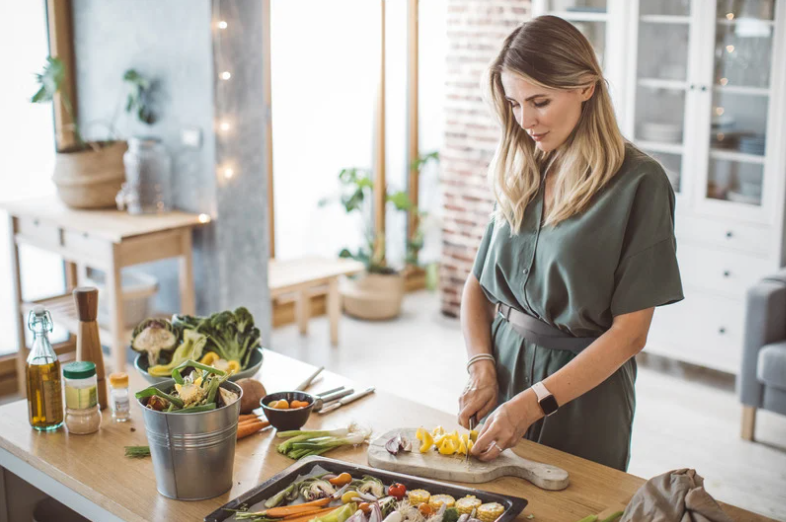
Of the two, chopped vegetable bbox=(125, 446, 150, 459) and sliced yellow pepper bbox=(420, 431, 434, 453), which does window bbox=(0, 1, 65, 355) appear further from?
sliced yellow pepper bbox=(420, 431, 434, 453)

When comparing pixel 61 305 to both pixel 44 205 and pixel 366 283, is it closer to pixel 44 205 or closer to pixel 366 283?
pixel 44 205

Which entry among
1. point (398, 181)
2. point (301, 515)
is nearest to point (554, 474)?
point (301, 515)

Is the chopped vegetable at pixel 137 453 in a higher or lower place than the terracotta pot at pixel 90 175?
lower

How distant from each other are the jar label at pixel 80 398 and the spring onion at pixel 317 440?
0.41 meters

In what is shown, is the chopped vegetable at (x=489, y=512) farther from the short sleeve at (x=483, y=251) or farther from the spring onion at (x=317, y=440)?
the short sleeve at (x=483, y=251)

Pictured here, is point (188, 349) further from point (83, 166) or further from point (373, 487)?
point (83, 166)

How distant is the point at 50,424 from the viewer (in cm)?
191

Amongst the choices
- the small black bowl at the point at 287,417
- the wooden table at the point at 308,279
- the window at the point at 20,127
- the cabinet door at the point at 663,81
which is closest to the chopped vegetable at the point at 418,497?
the small black bowl at the point at 287,417

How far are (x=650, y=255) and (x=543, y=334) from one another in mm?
318

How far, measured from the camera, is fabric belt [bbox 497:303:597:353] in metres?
1.93

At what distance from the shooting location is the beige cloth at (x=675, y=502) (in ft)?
4.48

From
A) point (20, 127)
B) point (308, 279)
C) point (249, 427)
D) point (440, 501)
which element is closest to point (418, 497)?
point (440, 501)

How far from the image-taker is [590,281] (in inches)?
71.7

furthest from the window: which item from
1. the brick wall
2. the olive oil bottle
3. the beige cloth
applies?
the beige cloth
